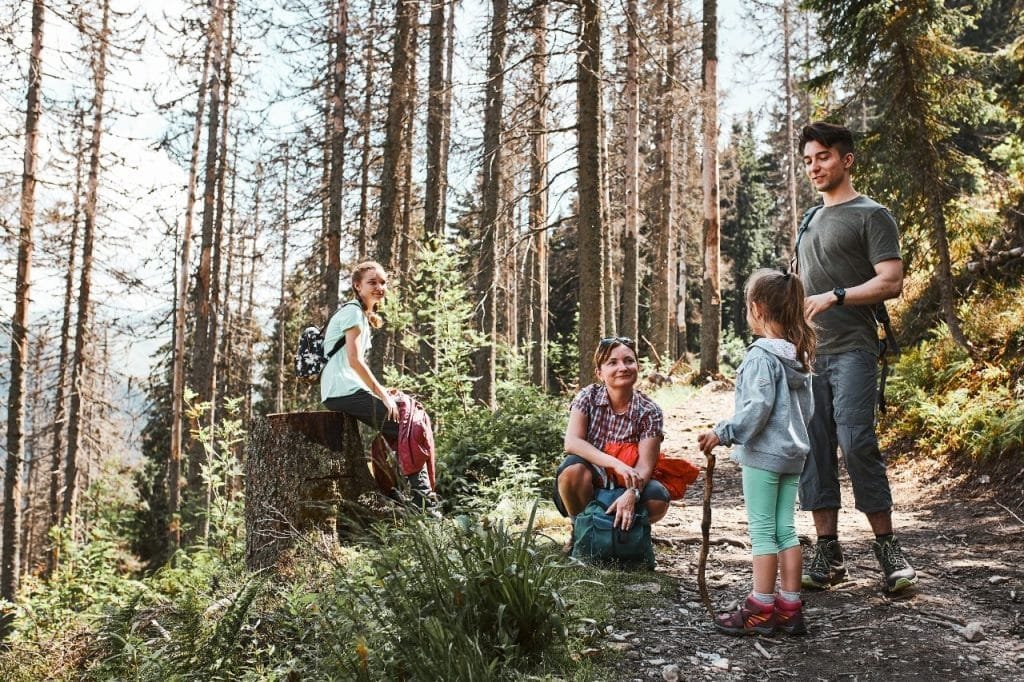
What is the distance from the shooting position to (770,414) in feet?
11.6

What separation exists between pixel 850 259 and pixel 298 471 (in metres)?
4.11

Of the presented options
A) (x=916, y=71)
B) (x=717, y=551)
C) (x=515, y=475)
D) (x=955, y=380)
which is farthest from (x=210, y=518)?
(x=916, y=71)

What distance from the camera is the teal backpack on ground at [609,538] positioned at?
4.47m

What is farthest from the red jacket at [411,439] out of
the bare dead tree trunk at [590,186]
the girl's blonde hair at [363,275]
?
the bare dead tree trunk at [590,186]

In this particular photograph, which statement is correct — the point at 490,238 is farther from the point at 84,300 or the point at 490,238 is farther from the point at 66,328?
the point at 66,328

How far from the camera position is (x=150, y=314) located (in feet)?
59.8

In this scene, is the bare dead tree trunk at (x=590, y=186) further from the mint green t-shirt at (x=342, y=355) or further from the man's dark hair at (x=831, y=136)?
the man's dark hair at (x=831, y=136)

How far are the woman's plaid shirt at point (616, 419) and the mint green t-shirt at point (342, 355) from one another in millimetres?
2000

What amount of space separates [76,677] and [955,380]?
8.94 metres

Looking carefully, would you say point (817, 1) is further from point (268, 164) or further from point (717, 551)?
point (268, 164)

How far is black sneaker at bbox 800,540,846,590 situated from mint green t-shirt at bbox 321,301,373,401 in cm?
341

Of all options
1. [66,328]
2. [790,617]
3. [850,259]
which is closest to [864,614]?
[790,617]

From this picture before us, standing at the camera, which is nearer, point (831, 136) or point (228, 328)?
point (831, 136)

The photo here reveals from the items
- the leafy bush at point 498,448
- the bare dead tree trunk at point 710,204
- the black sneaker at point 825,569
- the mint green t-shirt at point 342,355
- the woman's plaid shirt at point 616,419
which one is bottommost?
the black sneaker at point 825,569
